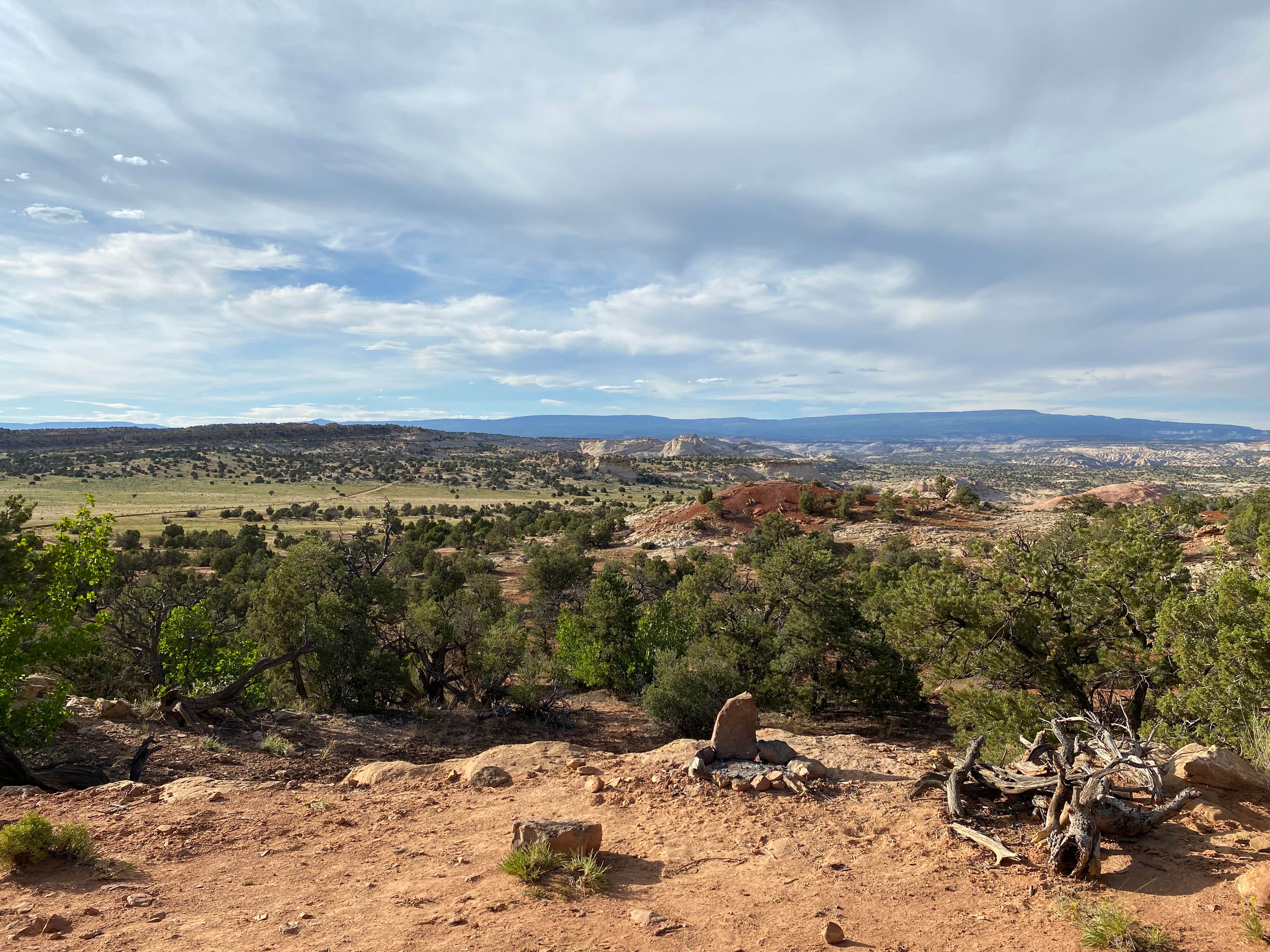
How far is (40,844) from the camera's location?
240 inches

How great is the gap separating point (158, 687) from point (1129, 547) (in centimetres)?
1902

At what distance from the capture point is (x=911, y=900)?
586cm

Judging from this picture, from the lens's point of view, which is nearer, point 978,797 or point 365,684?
point 978,797

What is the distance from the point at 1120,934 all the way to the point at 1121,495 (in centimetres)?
8296

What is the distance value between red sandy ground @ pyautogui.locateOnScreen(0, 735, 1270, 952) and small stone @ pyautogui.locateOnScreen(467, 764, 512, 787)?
0.51 m

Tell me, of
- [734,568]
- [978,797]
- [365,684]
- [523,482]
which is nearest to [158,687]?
[365,684]

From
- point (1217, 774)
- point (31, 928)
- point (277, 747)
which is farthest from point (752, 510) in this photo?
point (31, 928)

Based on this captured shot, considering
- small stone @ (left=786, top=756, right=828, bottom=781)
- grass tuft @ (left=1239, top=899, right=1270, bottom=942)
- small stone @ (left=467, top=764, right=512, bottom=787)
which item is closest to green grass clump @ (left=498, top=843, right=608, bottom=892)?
small stone @ (left=467, top=764, right=512, bottom=787)

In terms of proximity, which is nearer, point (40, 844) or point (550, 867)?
point (40, 844)

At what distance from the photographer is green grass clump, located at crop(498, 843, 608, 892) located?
6062 millimetres

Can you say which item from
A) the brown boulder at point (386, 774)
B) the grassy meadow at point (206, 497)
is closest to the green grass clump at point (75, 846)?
the brown boulder at point (386, 774)

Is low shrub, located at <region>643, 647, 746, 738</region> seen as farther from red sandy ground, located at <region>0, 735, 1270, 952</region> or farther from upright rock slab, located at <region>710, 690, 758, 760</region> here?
red sandy ground, located at <region>0, 735, 1270, 952</region>

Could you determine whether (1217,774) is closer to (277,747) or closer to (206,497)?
(277,747)

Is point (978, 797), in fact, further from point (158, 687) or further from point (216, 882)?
point (158, 687)
